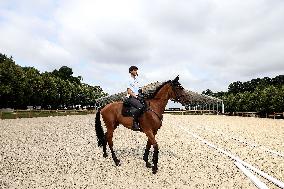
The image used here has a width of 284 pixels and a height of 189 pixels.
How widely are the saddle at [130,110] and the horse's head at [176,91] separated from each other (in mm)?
856

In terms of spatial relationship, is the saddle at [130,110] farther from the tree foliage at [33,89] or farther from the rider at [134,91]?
the tree foliage at [33,89]

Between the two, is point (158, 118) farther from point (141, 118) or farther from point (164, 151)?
point (164, 151)

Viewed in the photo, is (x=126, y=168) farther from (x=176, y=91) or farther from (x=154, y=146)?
(x=176, y=91)

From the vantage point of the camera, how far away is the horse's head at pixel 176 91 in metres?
10.0

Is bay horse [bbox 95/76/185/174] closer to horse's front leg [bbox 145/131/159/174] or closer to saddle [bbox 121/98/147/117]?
horse's front leg [bbox 145/131/159/174]

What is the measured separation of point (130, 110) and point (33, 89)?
77585 millimetres

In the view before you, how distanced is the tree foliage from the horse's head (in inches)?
2037

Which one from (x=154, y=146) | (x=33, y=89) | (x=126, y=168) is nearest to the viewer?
(x=154, y=146)

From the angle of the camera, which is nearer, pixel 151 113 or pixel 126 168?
pixel 126 168

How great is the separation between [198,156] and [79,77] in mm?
154039

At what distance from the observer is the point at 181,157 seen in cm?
1103

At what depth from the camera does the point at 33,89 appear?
83.4 m

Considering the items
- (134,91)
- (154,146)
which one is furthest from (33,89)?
(154,146)

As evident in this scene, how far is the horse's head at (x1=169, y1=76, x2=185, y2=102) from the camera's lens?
32.9ft
